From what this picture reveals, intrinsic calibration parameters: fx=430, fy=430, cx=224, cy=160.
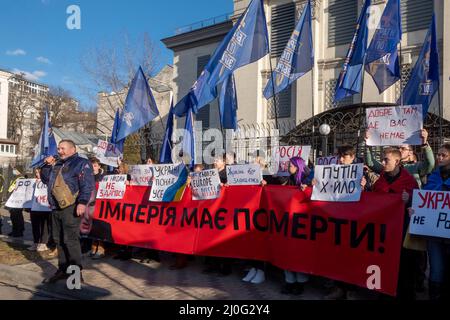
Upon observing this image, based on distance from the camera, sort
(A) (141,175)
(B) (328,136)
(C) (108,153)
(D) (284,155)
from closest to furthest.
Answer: (A) (141,175), (D) (284,155), (C) (108,153), (B) (328,136)

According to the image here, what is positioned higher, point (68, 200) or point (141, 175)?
point (141, 175)

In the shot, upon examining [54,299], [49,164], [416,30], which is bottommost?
[54,299]

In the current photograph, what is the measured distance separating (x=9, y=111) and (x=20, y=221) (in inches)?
2450

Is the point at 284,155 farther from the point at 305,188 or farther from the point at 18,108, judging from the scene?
the point at 18,108

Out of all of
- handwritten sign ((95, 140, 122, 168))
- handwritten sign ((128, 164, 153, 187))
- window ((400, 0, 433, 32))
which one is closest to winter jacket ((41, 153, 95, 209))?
handwritten sign ((128, 164, 153, 187))

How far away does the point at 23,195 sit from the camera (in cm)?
959

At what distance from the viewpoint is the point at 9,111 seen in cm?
6519

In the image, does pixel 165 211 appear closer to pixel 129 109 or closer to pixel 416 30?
pixel 129 109

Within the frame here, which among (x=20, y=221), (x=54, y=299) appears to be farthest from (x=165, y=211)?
(x=20, y=221)

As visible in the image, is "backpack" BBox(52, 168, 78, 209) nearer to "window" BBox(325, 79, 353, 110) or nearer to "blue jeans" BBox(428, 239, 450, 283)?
"blue jeans" BBox(428, 239, 450, 283)

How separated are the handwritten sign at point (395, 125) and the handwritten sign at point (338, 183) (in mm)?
1371

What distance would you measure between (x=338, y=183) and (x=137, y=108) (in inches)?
232

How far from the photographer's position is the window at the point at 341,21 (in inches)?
797

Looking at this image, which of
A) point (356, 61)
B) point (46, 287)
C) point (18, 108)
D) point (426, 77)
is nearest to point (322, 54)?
point (426, 77)
